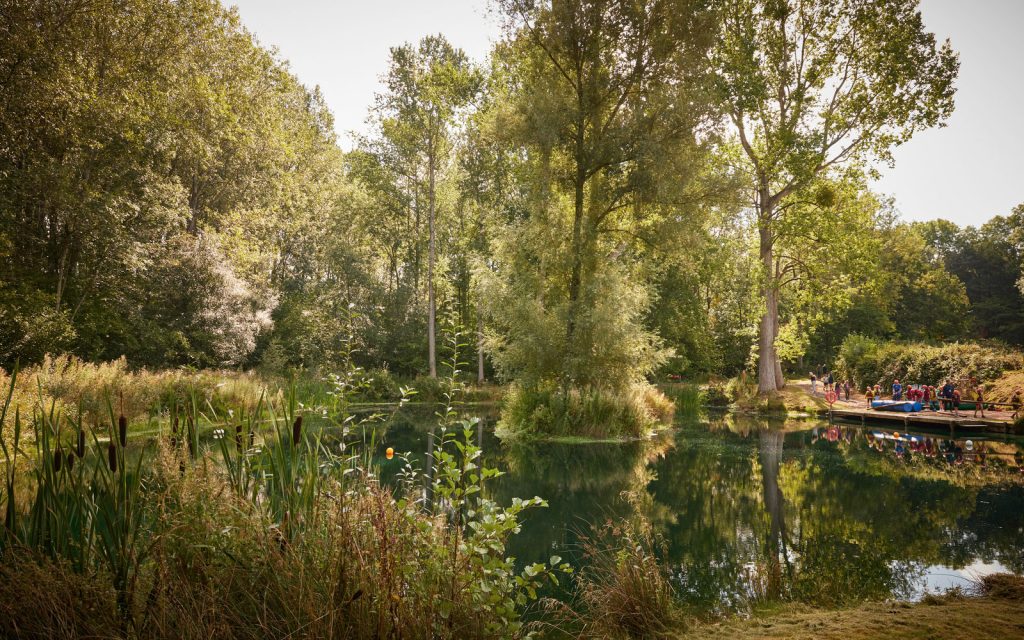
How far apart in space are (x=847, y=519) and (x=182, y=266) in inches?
898

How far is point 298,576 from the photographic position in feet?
9.80

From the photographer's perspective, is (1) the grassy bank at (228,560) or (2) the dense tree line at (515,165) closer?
(1) the grassy bank at (228,560)

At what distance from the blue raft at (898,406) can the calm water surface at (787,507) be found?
438 centimetres

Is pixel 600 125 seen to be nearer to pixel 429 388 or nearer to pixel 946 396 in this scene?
pixel 429 388

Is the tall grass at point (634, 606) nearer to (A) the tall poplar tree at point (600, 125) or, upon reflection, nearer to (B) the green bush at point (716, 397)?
(A) the tall poplar tree at point (600, 125)

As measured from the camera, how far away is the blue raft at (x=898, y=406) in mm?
20500

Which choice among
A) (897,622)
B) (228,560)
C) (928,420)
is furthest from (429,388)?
(228,560)

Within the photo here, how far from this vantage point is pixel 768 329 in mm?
24641

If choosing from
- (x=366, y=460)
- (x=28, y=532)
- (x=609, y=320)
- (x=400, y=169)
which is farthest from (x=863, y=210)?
(x=28, y=532)

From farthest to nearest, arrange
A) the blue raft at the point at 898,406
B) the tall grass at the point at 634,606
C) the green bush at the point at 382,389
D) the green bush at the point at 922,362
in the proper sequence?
the green bush at the point at 382,389 → the green bush at the point at 922,362 → the blue raft at the point at 898,406 → the tall grass at the point at 634,606

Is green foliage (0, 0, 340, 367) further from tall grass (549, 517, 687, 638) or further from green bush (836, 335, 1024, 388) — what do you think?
green bush (836, 335, 1024, 388)

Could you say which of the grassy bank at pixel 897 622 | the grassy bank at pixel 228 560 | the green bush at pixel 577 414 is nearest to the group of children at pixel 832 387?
the green bush at pixel 577 414

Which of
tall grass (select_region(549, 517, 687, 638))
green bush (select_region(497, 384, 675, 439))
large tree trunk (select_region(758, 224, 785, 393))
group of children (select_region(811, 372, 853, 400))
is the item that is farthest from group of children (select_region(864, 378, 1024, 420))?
tall grass (select_region(549, 517, 687, 638))

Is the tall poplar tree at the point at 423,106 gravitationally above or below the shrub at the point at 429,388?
above
